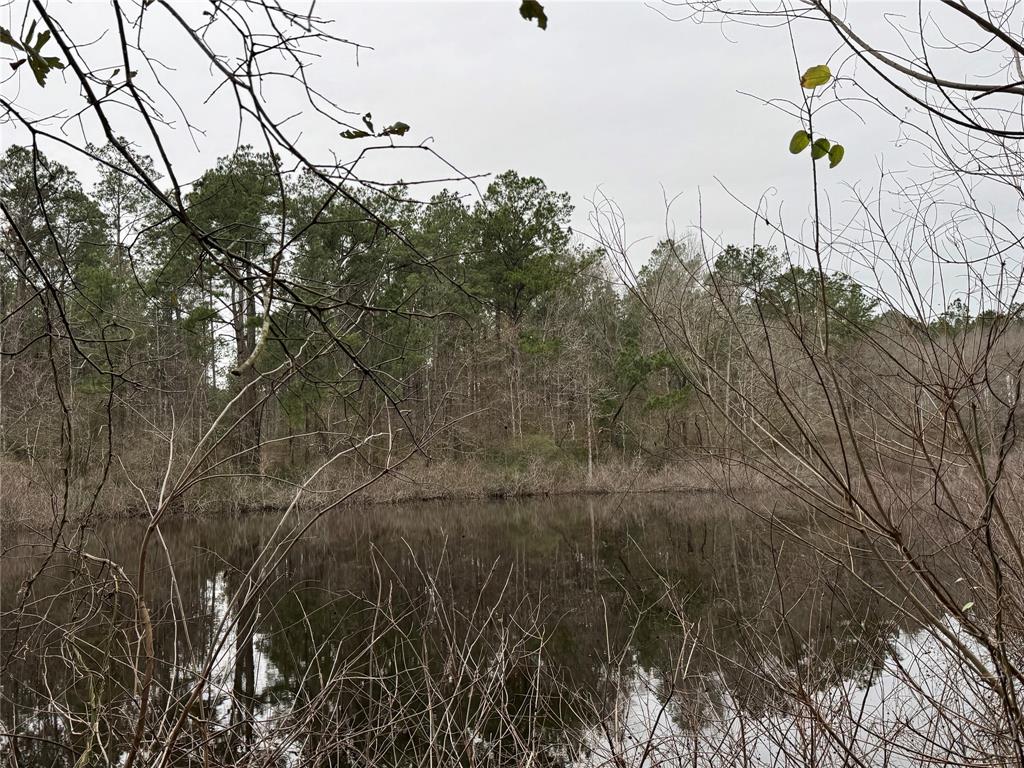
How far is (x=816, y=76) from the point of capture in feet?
3.79

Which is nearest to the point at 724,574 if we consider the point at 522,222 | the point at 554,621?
the point at 554,621

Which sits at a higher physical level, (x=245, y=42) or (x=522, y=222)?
(x=522, y=222)

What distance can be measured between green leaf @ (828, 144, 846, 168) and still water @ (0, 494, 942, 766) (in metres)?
1.25

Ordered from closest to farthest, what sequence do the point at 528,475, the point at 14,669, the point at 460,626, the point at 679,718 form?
1. the point at 679,718
2. the point at 14,669
3. the point at 460,626
4. the point at 528,475

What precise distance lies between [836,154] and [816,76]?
134 millimetres

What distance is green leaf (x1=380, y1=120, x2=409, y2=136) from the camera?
1105 mm

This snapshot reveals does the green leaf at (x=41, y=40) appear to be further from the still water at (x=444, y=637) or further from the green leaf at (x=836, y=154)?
the green leaf at (x=836, y=154)

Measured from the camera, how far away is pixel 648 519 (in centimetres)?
1633

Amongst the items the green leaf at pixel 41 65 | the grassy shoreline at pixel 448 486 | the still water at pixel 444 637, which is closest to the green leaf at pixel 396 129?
the green leaf at pixel 41 65

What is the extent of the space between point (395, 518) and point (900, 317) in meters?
15.7

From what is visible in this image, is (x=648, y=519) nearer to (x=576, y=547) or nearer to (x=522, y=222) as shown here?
(x=576, y=547)

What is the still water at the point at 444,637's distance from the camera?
8.79 ft

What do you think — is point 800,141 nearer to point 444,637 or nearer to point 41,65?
point 41,65

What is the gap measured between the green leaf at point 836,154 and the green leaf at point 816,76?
0.38ft
